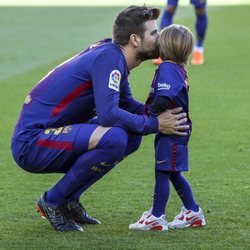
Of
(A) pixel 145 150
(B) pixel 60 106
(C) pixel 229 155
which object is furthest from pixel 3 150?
(B) pixel 60 106

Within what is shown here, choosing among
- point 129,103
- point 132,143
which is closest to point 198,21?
point 129,103

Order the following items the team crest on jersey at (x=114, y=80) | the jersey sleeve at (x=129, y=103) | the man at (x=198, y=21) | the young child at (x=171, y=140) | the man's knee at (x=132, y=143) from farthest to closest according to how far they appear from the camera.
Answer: the man at (x=198, y=21) → the jersey sleeve at (x=129, y=103) → the man's knee at (x=132, y=143) → the young child at (x=171, y=140) → the team crest on jersey at (x=114, y=80)

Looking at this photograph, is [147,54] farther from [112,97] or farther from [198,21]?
[198,21]

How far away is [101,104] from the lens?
5.01 meters

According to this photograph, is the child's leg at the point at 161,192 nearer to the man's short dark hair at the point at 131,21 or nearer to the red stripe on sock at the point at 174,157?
the red stripe on sock at the point at 174,157

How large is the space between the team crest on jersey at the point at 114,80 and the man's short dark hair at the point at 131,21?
0.75 ft

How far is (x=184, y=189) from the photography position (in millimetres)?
5312

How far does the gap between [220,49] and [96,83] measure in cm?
1017

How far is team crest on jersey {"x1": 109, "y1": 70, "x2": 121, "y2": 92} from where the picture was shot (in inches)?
197

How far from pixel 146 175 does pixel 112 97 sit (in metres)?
1.83

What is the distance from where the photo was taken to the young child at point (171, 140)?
5102mm

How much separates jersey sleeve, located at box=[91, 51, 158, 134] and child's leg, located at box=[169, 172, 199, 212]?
1.11 ft

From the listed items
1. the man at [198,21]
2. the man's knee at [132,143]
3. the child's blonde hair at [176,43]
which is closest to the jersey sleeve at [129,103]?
the man's knee at [132,143]

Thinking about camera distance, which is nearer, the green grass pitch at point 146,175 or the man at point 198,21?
the green grass pitch at point 146,175
